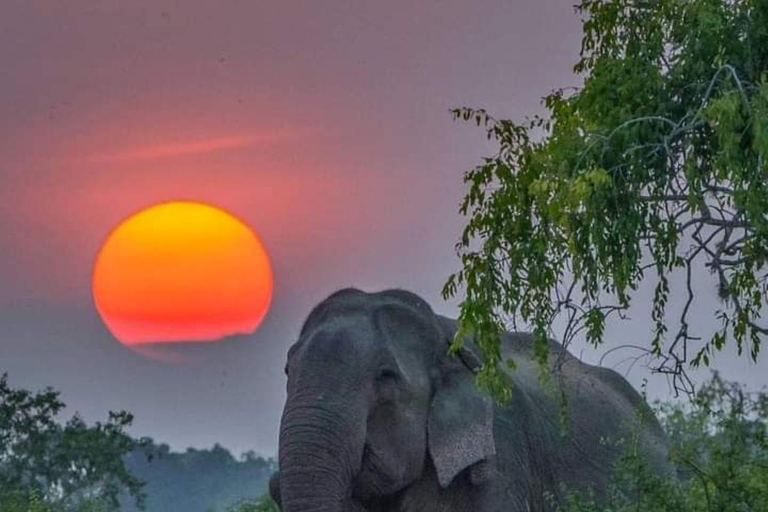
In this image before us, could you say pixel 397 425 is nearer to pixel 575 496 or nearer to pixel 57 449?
pixel 575 496

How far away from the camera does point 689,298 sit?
16.4 metres

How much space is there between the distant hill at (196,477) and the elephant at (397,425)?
176 feet

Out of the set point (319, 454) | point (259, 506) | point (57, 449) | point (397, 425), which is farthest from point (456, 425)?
point (57, 449)

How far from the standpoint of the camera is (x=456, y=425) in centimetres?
1812

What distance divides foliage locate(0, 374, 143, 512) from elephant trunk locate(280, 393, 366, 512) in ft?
44.4

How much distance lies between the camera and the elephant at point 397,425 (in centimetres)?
1733

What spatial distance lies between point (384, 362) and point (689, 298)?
8.55 ft

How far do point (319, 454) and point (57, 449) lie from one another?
14.7 meters

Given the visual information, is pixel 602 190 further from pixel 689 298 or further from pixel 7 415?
pixel 7 415

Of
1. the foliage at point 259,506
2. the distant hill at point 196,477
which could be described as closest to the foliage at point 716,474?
the foliage at point 259,506

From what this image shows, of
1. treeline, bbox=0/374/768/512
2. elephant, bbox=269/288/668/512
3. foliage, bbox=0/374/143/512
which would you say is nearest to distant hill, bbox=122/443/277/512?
treeline, bbox=0/374/768/512

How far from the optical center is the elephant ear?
59.4 ft

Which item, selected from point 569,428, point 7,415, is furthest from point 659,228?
point 7,415

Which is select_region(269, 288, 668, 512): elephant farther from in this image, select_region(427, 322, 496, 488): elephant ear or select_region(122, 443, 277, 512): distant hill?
select_region(122, 443, 277, 512): distant hill
